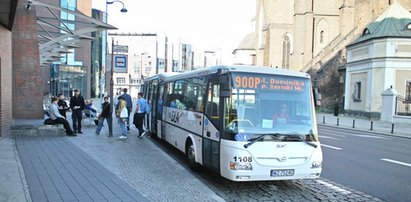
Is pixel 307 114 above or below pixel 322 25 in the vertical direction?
below

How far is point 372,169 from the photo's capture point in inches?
393

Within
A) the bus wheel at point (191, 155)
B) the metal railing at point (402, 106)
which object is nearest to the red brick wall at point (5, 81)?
the bus wheel at point (191, 155)

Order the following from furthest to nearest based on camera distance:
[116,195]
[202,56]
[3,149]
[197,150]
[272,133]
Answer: [202,56], [3,149], [197,150], [272,133], [116,195]

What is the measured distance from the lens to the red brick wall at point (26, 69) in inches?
630

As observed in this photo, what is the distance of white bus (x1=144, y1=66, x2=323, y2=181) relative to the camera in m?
7.07

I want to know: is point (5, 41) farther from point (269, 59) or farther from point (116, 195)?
point (269, 59)

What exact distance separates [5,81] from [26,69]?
3524 millimetres

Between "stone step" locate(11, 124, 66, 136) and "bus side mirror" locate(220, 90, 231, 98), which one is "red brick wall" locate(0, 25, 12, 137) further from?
"bus side mirror" locate(220, 90, 231, 98)

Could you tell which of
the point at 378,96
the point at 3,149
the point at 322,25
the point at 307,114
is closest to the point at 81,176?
the point at 3,149

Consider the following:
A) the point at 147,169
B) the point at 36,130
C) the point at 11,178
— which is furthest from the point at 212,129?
the point at 36,130

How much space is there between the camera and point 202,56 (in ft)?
436

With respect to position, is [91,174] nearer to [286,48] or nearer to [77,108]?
[77,108]

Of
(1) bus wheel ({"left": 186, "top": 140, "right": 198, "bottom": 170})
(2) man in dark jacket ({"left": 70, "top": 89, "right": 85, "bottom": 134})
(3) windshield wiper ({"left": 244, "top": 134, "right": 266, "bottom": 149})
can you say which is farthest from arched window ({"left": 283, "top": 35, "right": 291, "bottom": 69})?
(3) windshield wiper ({"left": 244, "top": 134, "right": 266, "bottom": 149})

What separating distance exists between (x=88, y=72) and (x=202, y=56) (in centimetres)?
7200
